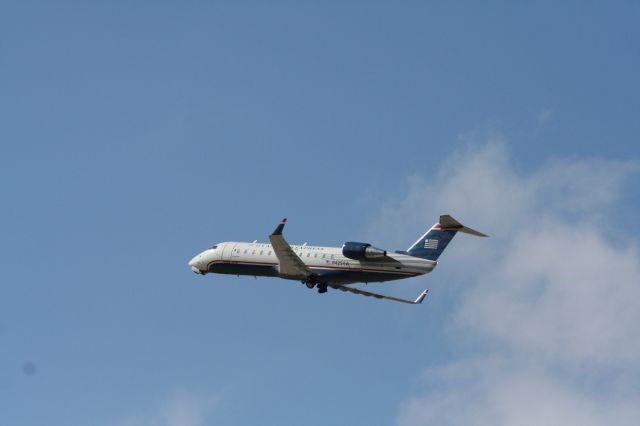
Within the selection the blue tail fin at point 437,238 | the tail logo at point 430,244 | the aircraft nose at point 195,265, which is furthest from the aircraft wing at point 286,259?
the aircraft nose at point 195,265

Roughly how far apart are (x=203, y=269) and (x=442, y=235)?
1886cm

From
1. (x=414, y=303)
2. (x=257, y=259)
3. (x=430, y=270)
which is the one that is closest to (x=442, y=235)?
(x=430, y=270)

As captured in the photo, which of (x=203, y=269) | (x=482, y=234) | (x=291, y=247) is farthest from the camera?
(x=203, y=269)

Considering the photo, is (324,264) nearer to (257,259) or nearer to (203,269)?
(257,259)

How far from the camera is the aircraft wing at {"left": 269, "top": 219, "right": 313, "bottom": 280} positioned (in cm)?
6706

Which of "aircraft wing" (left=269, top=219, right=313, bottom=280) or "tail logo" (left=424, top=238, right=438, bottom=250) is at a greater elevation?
"tail logo" (left=424, top=238, right=438, bottom=250)

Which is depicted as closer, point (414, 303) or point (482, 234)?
point (482, 234)

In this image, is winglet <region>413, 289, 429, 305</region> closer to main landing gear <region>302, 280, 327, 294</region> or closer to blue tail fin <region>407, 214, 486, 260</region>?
blue tail fin <region>407, 214, 486, 260</region>

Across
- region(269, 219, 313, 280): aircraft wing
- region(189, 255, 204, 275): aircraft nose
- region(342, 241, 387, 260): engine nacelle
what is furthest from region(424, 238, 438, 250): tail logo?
region(189, 255, 204, 275): aircraft nose

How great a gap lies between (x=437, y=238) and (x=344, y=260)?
6404 millimetres

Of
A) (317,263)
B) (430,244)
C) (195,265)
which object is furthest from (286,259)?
(195,265)

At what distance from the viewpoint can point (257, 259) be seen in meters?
74.6

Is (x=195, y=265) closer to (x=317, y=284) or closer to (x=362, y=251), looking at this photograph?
(x=317, y=284)

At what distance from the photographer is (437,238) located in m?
70.2
